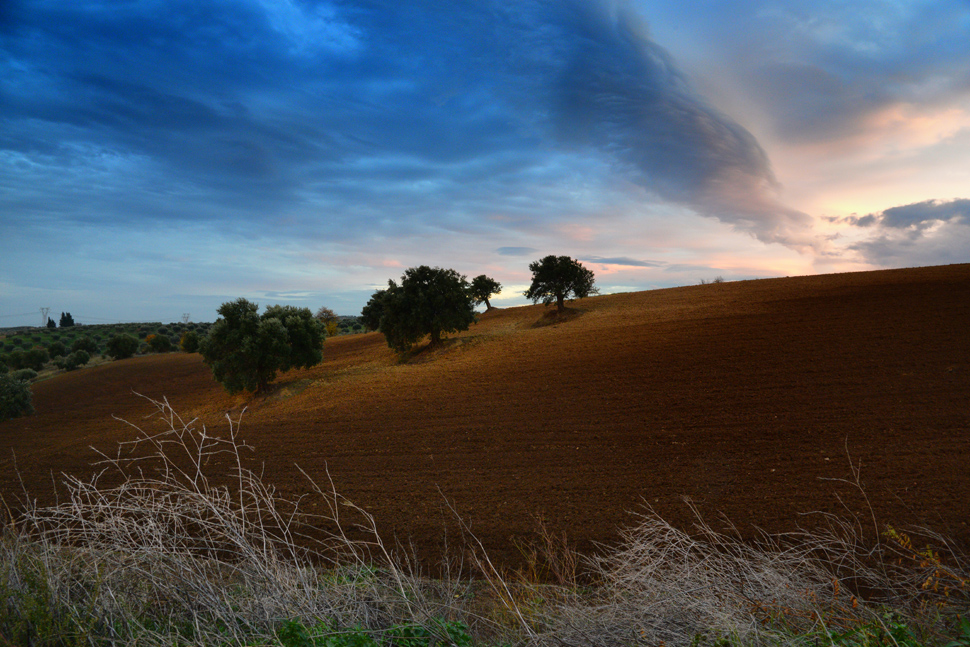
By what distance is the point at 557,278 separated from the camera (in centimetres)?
3803

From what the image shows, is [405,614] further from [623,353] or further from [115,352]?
[115,352]

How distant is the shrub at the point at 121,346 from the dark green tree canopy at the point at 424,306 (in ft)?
114

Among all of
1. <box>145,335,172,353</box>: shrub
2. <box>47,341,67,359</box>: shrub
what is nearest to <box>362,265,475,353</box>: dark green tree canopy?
<box>145,335,172,353</box>: shrub

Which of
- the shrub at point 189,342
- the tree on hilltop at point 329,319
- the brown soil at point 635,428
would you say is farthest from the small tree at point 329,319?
the brown soil at point 635,428

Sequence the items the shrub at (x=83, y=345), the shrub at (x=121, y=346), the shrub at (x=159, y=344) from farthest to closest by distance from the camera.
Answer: the shrub at (x=159, y=344), the shrub at (x=83, y=345), the shrub at (x=121, y=346)

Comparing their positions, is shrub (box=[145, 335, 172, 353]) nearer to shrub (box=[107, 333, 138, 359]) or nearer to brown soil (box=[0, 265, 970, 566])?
shrub (box=[107, 333, 138, 359])

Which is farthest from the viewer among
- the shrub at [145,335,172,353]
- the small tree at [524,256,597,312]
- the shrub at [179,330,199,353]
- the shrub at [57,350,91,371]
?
the shrub at [145,335,172,353]

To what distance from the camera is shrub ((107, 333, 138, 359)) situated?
150ft

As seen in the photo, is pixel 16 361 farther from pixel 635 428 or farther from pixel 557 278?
pixel 635 428

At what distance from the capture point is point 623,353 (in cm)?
2156

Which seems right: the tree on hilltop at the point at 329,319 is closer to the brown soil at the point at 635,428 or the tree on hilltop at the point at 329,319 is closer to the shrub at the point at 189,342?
the shrub at the point at 189,342

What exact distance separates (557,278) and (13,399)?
121 feet

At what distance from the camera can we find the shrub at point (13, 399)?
24.3 meters

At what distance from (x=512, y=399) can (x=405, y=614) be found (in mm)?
13123
